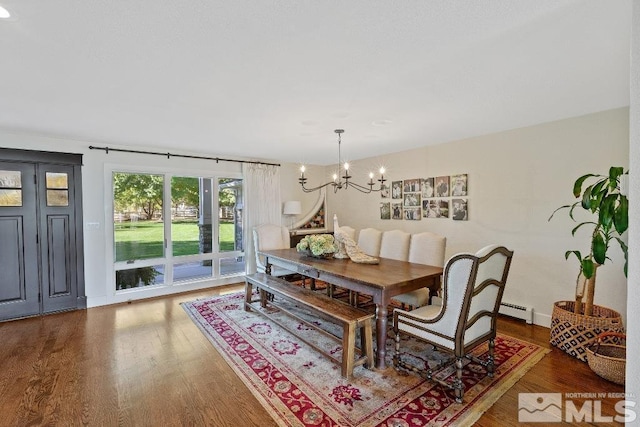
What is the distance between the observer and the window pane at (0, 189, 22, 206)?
3.68m

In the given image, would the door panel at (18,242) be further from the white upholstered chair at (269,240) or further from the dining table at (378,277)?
the dining table at (378,277)

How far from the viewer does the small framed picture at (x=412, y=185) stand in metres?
4.74

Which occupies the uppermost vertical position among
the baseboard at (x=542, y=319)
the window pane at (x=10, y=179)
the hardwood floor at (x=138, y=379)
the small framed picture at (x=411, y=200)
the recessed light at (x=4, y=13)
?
the recessed light at (x=4, y=13)

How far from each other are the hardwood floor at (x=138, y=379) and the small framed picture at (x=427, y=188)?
1.98 meters

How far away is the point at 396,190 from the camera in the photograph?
16.6 feet

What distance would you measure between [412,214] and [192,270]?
3.95 metres

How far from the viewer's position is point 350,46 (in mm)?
1789

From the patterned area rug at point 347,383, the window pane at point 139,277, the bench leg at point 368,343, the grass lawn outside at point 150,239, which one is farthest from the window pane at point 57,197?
the bench leg at point 368,343

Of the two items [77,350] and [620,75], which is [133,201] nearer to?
[77,350]

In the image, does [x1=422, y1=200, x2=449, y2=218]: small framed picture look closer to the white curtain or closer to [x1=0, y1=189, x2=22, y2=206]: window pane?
the white curtain

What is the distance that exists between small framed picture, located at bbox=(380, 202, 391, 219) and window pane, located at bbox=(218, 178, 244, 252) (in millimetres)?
2625

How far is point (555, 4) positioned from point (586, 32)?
434 millimetres

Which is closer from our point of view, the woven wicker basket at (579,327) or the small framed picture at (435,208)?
the woven wicker basket at (579,327)

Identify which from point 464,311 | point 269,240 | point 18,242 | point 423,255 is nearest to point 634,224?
point 464,311
